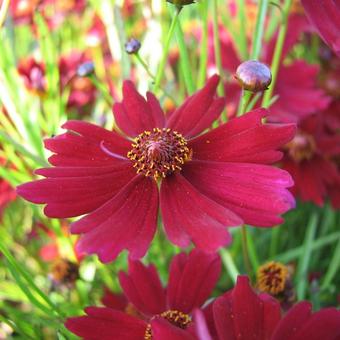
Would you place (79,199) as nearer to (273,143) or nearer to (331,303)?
(273,143)

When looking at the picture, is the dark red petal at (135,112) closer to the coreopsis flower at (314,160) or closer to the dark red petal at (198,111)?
the dark red petal at (198,111)

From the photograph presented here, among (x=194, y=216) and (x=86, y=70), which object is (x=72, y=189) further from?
(x=86, y=70)

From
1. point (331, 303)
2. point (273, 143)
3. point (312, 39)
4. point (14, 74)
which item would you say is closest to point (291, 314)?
point (273, 143)

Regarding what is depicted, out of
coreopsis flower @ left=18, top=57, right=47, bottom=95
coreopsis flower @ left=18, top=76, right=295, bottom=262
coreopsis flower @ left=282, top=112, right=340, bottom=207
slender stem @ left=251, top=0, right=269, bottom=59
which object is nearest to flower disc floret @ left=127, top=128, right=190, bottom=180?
coreopsis flower @ left=18, top=76, right=295, bottom=262

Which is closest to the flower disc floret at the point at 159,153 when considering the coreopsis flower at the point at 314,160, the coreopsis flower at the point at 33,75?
the coreopsis flower at the point at 314,160

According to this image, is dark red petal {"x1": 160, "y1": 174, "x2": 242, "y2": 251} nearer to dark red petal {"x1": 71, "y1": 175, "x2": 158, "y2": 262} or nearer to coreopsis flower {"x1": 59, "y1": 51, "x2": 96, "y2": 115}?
dark red petal {"x1": 71, "y1": 175, "x2": 158, "y2": 262}

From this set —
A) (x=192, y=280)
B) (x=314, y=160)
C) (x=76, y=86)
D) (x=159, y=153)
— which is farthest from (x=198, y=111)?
(x=76, y=86)
